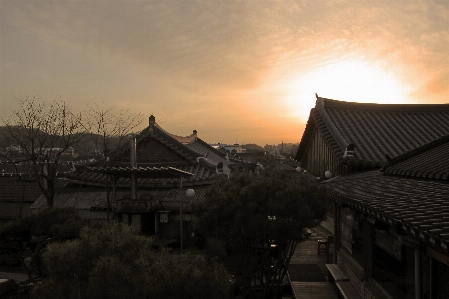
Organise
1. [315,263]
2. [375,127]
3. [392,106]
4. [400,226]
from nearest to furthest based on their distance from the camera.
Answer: [400,226] → [375,127] → [315,263] → [392,106]

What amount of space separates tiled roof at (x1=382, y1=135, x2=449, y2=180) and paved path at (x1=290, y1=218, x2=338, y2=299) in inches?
179

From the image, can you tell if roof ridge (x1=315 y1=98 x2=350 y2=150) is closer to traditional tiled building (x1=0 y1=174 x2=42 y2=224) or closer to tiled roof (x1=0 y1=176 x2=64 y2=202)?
tiled roof (x1=0 y1=176 x2=64 y2=202)

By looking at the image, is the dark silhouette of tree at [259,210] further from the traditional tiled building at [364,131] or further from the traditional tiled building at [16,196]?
the traditional tiled building at [16,196]

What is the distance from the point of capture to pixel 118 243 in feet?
14.8

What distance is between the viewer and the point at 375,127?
1346 cm

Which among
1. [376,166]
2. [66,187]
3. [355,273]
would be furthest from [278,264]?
[66,187]

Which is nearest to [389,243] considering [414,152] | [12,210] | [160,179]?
[414,152]

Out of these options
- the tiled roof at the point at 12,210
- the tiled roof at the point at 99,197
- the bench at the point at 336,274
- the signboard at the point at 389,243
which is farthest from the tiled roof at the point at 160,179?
the signboard at the point at 389,243

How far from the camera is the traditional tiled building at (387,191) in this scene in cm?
507

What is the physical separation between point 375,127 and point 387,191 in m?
7.53

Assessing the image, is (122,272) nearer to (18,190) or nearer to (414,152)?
(414,152)

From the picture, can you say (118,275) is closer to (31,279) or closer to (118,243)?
(118,243)

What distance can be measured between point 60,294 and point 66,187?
14963 millimetres

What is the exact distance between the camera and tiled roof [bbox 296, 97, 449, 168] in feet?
37.7
